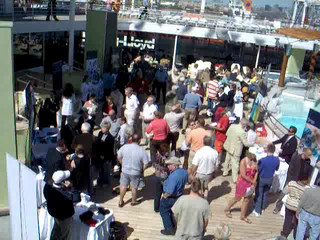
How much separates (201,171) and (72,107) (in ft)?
13.7

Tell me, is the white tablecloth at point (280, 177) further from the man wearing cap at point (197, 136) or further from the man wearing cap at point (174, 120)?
the man wearing cap at point (174, 120)

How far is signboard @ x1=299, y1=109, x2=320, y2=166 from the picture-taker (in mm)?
6992

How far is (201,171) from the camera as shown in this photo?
651cm

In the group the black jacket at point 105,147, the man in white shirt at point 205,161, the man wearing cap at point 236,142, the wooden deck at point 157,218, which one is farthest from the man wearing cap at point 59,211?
the man wearing cap at point 236,142

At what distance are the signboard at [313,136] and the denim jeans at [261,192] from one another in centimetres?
105

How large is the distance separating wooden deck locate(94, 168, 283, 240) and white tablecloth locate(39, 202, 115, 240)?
82 centimetres

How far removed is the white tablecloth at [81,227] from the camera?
16.5 feet

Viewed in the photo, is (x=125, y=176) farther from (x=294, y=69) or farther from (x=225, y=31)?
(x=294, y=69)

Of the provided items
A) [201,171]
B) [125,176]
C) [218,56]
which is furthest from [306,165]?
[218,56]

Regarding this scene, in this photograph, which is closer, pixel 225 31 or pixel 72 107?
pixel 72 107

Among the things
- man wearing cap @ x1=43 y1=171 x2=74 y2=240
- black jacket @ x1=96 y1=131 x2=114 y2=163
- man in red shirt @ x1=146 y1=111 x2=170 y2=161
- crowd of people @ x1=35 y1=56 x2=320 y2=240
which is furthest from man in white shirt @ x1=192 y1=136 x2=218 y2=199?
man wearing cap @ x1=43 y1=171 x2=74 y2=240

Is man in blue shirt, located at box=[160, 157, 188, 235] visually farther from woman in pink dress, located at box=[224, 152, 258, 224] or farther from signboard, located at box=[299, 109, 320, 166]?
signboard, located at box=[299, 109, 320, 166]

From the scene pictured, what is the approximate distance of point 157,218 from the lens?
651cm

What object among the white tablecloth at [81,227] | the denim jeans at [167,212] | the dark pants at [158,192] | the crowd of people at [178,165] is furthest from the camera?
the dark pants at [158,192]
